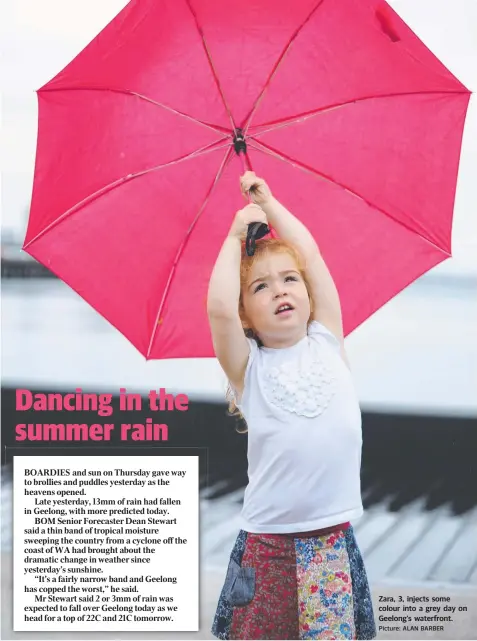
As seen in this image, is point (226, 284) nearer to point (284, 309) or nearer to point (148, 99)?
point (284, 309)

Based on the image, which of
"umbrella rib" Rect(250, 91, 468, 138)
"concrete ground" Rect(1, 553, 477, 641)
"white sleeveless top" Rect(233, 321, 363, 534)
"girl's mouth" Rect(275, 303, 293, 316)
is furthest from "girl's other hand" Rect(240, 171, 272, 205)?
"concrete ground" Rect(1, 553, 477, 641)

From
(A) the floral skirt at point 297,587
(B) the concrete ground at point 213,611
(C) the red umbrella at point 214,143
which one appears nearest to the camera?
(A) the floral skirt at point 297,587

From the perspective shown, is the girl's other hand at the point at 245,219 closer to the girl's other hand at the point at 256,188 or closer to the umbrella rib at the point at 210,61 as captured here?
the girl's other hand at the point at 256,188

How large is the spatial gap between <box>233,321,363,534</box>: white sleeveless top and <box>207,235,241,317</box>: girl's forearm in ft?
0.46

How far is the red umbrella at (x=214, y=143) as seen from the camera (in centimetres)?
213

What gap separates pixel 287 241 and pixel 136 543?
1002 millimetres

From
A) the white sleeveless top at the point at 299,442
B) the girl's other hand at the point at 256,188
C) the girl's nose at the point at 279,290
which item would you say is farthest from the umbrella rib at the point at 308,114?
the white sleeveless top at the point at 299,442

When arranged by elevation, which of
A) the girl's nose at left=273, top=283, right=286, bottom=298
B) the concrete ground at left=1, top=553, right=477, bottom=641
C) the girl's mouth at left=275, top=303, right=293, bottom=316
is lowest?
the concrete ground at left=1, top=553, right=477, bottom=641

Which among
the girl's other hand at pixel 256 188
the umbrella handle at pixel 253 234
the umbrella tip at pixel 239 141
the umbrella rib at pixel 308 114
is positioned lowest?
the umbrella handle at pixel 253 234

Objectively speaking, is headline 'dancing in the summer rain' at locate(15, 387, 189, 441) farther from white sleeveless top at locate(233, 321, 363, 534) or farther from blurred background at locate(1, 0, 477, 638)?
white sleeveless top at locate(233, 321, 363, 534)

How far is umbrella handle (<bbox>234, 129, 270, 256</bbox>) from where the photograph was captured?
6.88 ft

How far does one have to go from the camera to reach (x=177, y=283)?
2.22m

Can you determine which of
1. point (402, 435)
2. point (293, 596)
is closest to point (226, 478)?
point (402, 435)

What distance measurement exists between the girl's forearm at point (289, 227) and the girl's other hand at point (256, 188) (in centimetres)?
1
